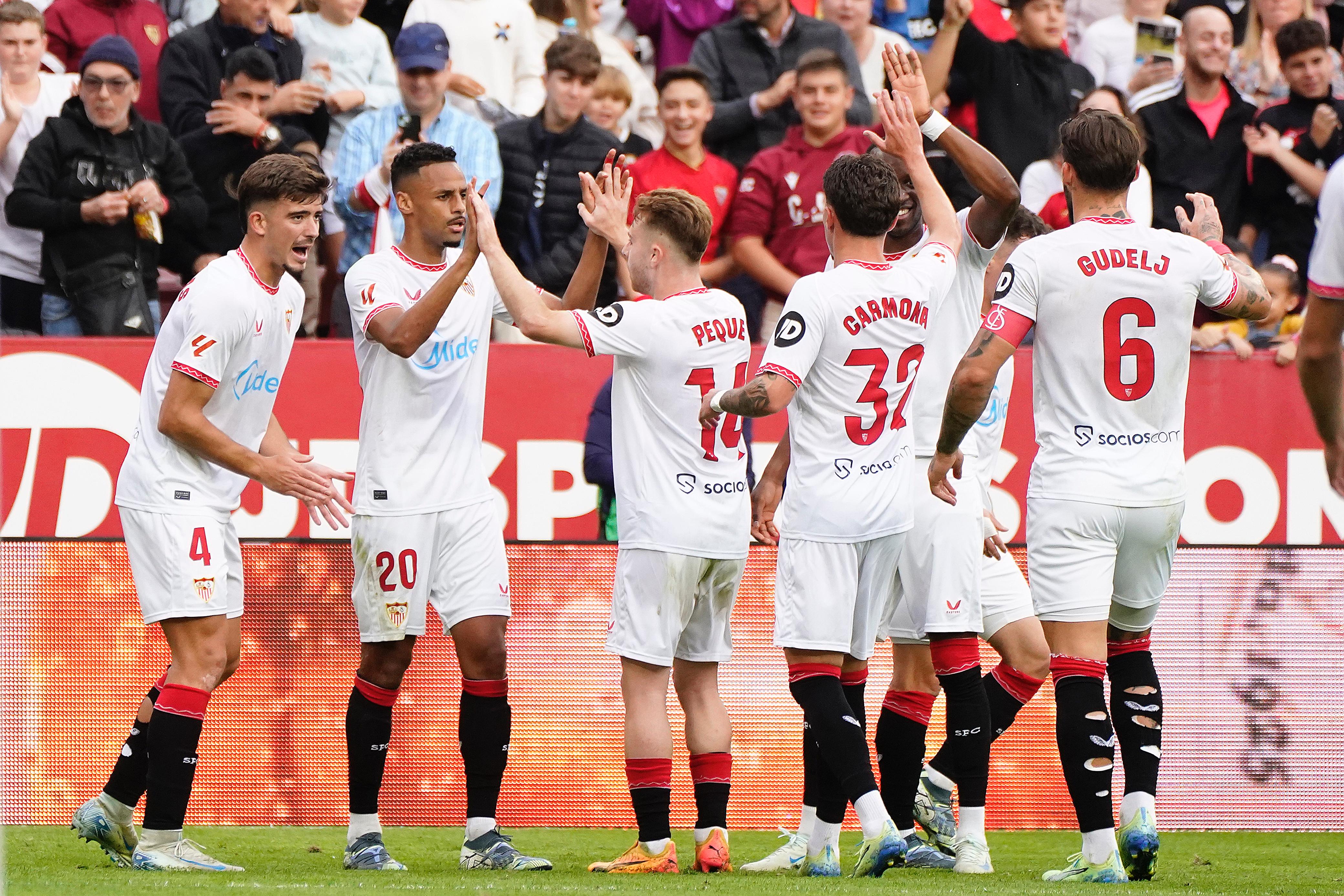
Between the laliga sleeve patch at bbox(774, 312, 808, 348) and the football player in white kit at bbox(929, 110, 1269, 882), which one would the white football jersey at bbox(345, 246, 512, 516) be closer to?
the laliga sleeve patch at bbox(774, 312, 808, 348)

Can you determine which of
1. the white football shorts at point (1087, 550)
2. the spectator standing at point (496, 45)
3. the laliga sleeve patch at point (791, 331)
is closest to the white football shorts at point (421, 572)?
the laliga sleeve patch at point (791, 331)

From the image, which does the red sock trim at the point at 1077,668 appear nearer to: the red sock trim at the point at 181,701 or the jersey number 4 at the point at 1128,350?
the jersey number 4 at the point at 1128,350

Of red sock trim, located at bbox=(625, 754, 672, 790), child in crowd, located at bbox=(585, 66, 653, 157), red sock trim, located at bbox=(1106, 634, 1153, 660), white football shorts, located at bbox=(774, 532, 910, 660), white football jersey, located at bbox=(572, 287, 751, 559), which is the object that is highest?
child in crowd, located at bbox=(585, 66, 653, 157)

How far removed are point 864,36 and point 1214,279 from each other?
252 inches

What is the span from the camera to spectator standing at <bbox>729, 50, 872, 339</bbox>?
10.3 meters

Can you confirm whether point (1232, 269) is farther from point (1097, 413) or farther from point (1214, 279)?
point (1097, 413)

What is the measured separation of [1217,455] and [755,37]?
4217mm

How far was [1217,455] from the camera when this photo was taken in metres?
9.62

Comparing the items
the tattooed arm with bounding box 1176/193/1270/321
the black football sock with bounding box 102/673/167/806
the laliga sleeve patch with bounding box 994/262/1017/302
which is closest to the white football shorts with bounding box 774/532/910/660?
the laliga sleeve patch with bounding box 994/262/1017/302

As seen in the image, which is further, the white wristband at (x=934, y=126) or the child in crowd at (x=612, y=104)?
the child in crowd at (x=612, y=104)

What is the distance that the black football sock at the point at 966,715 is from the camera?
6.43m

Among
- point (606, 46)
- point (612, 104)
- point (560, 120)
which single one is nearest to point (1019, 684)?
point (560, 120)

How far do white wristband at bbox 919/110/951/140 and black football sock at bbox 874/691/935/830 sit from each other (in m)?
2.17

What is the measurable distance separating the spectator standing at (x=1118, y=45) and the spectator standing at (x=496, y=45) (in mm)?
4011
